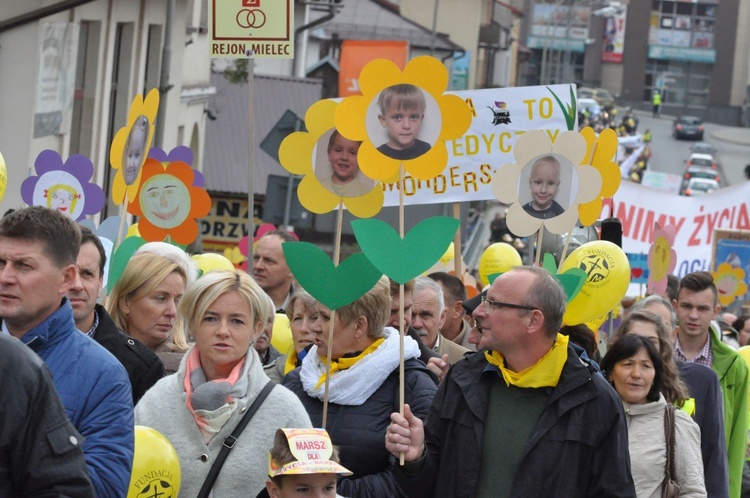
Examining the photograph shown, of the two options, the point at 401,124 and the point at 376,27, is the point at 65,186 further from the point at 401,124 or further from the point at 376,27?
the point at 376,27

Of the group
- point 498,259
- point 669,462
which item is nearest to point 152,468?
point 669,462

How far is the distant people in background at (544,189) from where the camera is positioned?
7.12 m

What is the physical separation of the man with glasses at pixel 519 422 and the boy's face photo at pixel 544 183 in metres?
2.40

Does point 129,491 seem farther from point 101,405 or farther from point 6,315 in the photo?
point 6,315

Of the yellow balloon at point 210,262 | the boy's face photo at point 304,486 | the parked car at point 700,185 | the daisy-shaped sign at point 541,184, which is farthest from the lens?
the parked car at point 700,185

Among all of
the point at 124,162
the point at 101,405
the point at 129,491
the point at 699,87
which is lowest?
the point at 129,491

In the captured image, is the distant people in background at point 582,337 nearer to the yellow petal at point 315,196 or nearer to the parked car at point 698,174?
the yellow petal at point 315,196

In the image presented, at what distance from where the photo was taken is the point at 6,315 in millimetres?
3639

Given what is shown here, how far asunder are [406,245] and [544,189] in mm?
2285

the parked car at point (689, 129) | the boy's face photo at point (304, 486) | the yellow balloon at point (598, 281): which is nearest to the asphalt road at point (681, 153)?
the parked car at point (689, 129)

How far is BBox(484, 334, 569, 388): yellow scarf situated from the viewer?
182 inches

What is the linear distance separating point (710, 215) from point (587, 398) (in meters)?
10.9

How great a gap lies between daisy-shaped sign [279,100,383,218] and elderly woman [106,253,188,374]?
0.65 meters

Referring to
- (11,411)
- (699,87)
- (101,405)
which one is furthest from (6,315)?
(699,87)
